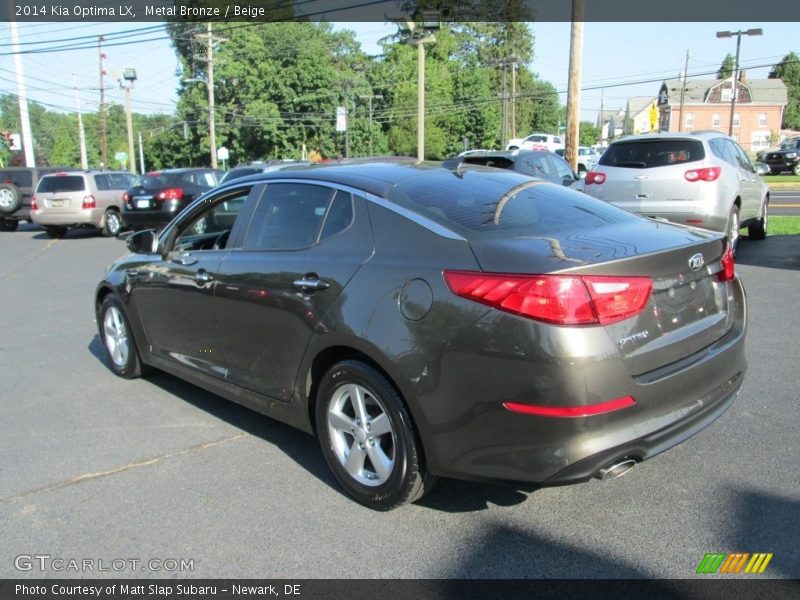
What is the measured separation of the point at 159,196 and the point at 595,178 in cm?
1085

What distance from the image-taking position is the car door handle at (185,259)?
4477mm

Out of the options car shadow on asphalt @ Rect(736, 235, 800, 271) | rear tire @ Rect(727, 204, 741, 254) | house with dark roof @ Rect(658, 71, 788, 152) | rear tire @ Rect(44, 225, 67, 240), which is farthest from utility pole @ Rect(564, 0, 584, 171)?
house with dark roof @ Rect(658, 71, 788, 152)

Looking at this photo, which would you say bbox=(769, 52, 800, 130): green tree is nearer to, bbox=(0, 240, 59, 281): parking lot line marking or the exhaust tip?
bbox=(0, 240, 59, 281): parking lot line marking

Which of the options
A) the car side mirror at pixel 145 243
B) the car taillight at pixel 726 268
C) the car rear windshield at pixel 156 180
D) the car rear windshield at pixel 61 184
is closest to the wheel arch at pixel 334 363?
the car taillight at pixel 726 268

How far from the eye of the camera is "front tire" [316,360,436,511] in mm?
3084

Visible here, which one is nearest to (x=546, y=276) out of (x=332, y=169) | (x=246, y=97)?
(x=332, y=169)

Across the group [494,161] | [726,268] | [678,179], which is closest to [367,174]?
[726,268]

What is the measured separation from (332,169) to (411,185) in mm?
621

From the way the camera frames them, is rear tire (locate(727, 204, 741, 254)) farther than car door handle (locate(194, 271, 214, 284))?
Yes

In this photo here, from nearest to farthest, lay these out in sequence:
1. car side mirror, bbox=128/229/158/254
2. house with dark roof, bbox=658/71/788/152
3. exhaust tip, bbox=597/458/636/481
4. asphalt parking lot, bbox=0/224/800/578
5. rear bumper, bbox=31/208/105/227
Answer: exhaust tip, bbox=597/458/636/481, asphalt parking lot, bbox=0/224/800/578, car side mirror, bbox=128/229/158/254, rear bumper, bbox=31/208/105/227, house with dark roof, bbox=658/71/788/152

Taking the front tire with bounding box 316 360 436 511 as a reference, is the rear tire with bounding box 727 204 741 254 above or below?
above

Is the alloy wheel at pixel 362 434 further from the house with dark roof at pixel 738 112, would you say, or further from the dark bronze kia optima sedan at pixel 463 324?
the house with dark roof at pixel 738 112

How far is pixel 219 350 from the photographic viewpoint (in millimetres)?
4219

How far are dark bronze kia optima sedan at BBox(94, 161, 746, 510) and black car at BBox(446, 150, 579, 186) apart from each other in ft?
26.5
